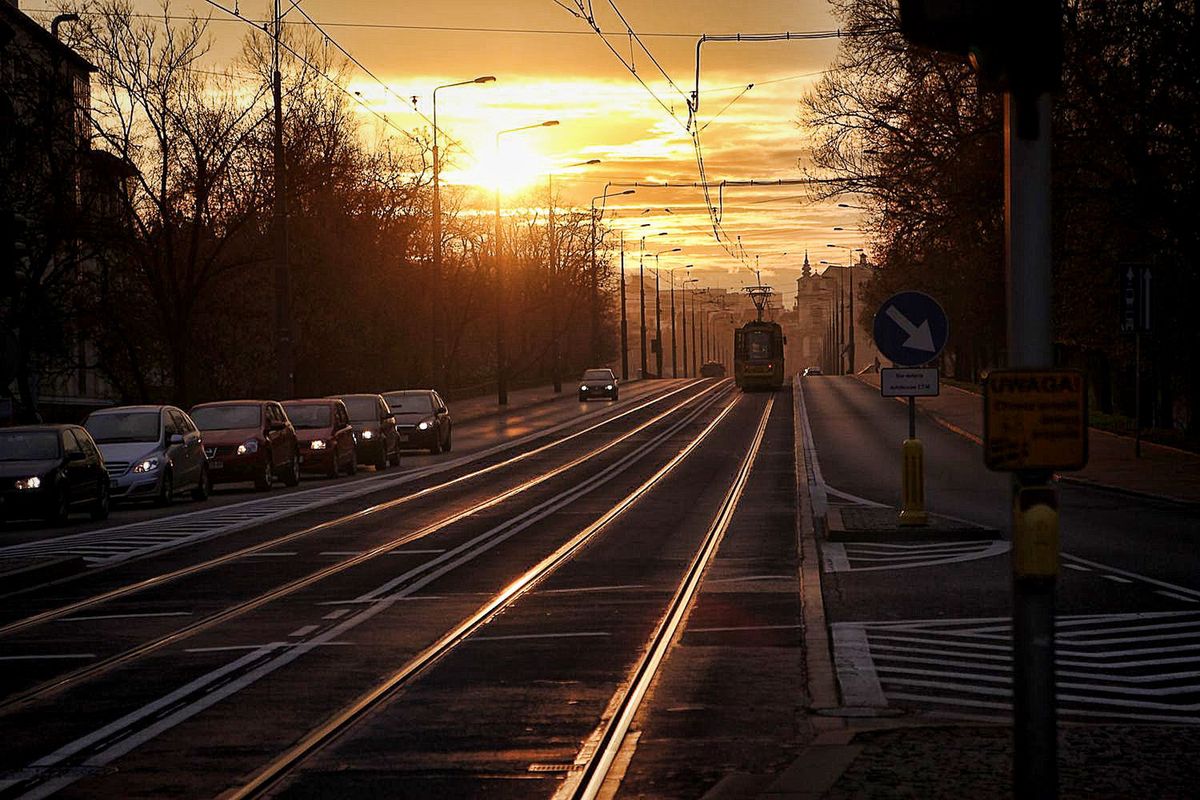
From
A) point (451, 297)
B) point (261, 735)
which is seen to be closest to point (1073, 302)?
point (261, 735)

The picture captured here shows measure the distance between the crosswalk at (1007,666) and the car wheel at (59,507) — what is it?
15.1 metres

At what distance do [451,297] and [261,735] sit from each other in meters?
73.1

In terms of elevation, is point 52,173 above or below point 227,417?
above

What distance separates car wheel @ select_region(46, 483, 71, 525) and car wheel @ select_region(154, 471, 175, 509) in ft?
10.8

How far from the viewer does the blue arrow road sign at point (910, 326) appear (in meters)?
19.4

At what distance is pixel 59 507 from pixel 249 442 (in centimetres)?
736

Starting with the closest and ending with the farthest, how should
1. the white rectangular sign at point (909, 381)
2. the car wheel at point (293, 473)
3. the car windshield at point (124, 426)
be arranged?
the white rectangular sign at point (909, 381), the car windshield at point (124, 426), the car wheel at point (293, 473)

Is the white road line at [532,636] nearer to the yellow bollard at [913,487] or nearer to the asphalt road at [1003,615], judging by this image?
the asphalt road at [1003,615]

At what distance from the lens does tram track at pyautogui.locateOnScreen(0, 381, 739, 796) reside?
8578 millimetres

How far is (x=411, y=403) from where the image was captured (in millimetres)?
46438

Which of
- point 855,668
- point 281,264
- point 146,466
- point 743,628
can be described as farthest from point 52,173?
point 855,668

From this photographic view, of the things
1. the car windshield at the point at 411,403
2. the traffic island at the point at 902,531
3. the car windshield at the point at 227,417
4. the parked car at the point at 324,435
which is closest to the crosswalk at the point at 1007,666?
the traffic island at the point at 902,531

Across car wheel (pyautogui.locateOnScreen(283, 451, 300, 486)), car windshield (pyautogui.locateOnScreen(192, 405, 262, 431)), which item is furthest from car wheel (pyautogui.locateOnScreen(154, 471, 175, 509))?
car wheel (pyautogui.locateOnScreen(283, 451, 300, 486))

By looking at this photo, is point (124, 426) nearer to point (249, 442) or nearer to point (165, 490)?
point (165, 490)
